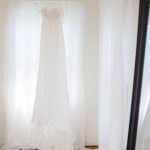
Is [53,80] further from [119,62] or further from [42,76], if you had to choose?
[119,62]

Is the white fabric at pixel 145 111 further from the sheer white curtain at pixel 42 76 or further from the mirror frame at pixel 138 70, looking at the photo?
the sheer white curtain at pixel 42 76

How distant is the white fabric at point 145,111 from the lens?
184 cm

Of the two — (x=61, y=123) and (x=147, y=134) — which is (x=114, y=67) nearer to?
(x=147, y=134)

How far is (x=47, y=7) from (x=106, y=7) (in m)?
0.71

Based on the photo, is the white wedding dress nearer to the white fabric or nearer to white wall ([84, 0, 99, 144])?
white wall ([84, 0, 99, 144])

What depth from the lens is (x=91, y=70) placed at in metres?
2.58

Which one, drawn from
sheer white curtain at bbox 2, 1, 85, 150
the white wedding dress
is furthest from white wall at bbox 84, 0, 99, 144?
the white wedding dress

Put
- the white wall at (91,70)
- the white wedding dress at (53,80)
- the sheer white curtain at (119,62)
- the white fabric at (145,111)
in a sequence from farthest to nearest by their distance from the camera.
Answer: the white wall at (91,70) → the white wedding dress at (53,80) → the sheer white curtain at (119,62) → the white fabric at (145,111)

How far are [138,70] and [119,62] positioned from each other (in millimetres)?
193

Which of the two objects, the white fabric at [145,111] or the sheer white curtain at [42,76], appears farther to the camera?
the sheer white curtain at [42,76]

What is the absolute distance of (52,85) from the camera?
231 centimetres

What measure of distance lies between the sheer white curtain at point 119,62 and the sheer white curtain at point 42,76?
1.53ft

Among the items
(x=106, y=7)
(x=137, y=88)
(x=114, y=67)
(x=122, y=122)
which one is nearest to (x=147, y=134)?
(x=122, y=122)

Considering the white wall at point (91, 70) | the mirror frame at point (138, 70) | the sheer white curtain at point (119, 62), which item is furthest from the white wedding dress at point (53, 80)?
the mirror frame at point (138, 70)
